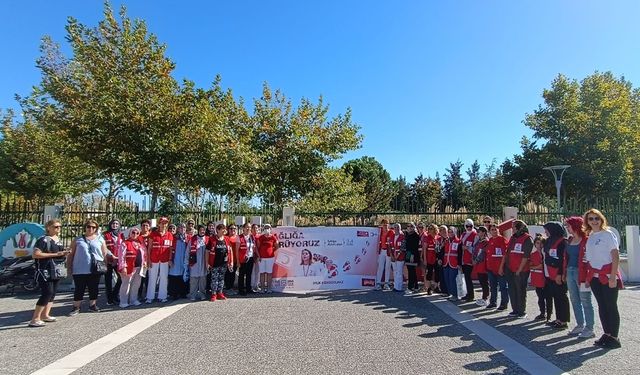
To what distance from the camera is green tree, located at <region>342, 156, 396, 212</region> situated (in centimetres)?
3512

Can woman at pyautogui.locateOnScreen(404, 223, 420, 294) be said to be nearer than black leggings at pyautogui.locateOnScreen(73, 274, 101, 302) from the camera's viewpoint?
No

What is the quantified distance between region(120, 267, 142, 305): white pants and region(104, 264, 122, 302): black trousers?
24 centimetres

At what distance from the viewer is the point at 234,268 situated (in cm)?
1111

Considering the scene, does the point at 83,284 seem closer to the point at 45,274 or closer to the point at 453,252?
the point at 45,274

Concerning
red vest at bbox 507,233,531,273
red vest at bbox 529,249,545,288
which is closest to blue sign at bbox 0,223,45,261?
red vest at bbox 507,233,531,273

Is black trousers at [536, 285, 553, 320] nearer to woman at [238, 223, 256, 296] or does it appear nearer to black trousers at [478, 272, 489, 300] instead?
black trousers at [478, 272, 489, 300]

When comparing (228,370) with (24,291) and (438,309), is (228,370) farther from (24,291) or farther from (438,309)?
(24,291)

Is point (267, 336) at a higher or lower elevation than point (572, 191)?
lower

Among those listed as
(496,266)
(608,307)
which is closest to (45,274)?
A: (496,266)

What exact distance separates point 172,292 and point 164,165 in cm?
529

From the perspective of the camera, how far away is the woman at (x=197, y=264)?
1023 cm

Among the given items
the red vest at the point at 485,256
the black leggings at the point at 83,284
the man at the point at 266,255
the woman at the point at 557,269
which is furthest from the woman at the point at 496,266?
the black leggings at the point at 83,284

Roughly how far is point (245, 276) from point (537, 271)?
6.54 metres

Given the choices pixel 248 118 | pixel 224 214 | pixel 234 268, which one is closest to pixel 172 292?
pixel 234 268
